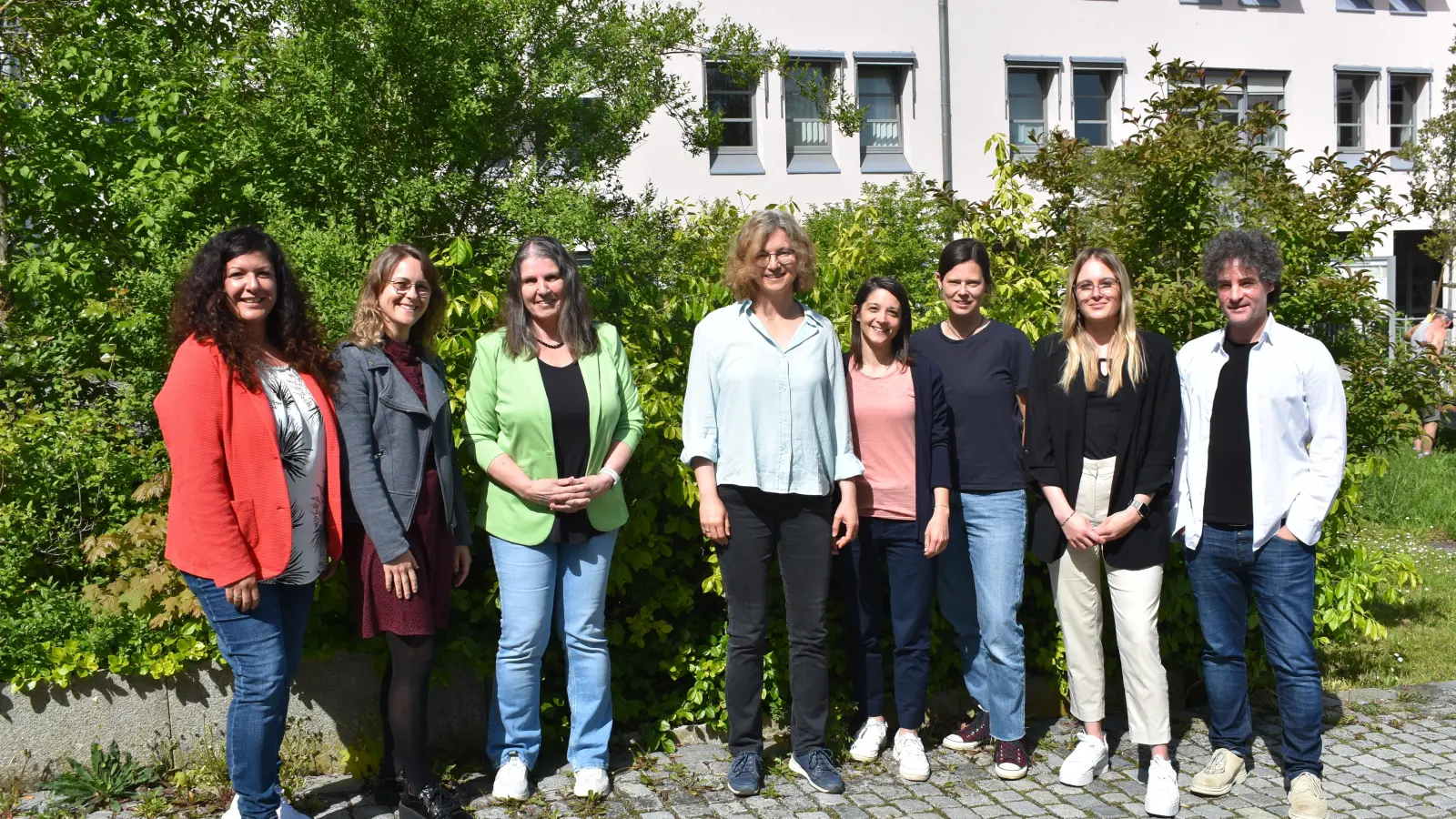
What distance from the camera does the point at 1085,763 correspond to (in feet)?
16.3

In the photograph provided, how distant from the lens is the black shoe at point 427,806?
4445 millimetres

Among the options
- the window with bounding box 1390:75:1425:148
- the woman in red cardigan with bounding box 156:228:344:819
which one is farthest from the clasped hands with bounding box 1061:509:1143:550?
the window with bounding box 1390:75:1425:148

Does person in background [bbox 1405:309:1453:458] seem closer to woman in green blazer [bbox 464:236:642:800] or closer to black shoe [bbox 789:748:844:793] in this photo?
black shoe [bbox 789:748:844:793]

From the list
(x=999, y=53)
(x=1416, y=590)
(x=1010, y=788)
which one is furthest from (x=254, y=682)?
(x=999, y=53)

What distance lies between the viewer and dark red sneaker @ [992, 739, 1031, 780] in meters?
5.02

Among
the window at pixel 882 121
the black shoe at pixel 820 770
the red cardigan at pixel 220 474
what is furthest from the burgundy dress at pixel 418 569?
the window at pixel 882 121

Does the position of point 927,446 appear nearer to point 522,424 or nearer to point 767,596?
point 767,596

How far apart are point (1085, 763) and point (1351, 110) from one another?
3383 cm

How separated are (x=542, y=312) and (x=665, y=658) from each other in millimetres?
1645

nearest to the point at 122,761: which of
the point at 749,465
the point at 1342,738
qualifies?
the point at 749,465

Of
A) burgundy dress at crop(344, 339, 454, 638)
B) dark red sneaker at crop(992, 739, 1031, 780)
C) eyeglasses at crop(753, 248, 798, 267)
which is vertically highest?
eyeglasses at crop(753, 248, 798, 267)

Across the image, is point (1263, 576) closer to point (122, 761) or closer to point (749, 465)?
point (749, 465)

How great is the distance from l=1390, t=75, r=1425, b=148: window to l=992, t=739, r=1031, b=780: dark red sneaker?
3463cm

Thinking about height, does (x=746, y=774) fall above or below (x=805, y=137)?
below
